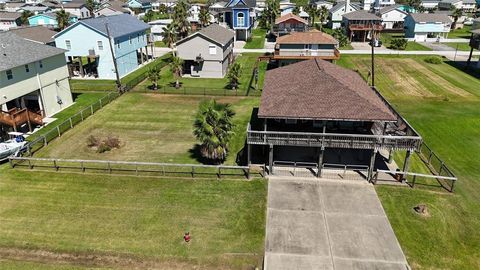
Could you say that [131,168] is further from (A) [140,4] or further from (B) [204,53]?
(A) [140,4]

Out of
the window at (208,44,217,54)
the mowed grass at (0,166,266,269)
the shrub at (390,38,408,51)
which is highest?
the window at (208,44,217,54)

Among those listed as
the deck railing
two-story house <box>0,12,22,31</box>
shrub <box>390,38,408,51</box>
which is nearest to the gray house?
the deck railing

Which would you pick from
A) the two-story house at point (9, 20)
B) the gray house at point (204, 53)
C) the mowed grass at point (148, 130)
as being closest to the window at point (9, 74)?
the mowed grass at point (148, 130)

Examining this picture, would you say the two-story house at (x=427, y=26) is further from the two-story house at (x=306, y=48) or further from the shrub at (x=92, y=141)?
the shrub at (x=92, y=141)

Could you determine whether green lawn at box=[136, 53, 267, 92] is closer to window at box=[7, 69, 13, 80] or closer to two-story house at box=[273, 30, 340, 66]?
two-story house at box=[273, 30, 340, 66]

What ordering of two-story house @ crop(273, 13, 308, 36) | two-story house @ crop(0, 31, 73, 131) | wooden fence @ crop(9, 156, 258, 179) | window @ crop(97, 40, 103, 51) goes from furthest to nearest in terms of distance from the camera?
two-story house @ crop(273, 13, 308, 36) < window @ crop(97, 40, 103, 51) < two-story house @ crop(0, 31, 73, 131) < wooden fence @ crop(9, 156, 258, 179)

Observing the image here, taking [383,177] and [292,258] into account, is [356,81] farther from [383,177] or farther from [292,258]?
[292,258]

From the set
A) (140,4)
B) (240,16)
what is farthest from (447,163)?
(140,4)
